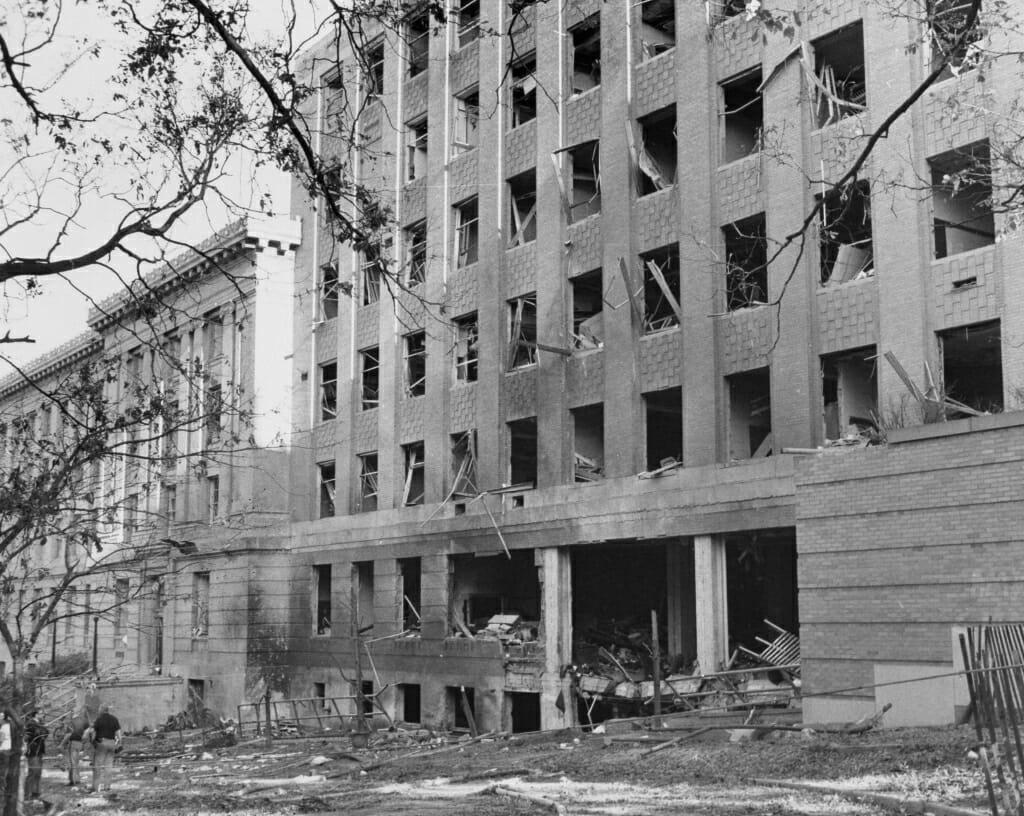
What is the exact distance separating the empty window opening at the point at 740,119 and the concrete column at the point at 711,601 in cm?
910

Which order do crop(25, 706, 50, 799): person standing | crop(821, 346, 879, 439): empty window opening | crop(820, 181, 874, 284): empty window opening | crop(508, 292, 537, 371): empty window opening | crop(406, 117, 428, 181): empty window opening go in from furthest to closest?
1. crop(406, 117, 428, 181): empty window opening
2. crop(508, 292, 537, 371): empty window opening
3. crop(820, 181, 874, 284): empty window opening
4. crop(821, 346, 879, 439): empty window opening
5. crop(25, 706, 50, 799): person standing

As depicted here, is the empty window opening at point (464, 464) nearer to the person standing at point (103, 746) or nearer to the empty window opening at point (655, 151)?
the empty window opening at point (655, 151)

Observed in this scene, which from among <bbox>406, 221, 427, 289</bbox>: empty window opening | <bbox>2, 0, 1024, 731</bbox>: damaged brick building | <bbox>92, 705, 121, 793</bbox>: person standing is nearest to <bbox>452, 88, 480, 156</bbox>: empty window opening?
<bbox>2, 0, 1024, 731</bbox>: damaged brick building

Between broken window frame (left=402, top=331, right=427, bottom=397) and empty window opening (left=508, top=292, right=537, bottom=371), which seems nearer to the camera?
empty window opening (left=508, top=292, right=537, bottom=371)

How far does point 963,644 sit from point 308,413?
1416 inches

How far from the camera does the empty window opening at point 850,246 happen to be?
25788mm

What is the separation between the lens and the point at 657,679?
2534 cm

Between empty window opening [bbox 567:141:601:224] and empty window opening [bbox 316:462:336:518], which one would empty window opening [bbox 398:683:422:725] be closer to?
empty window opening [bbox 316:462:336:518]

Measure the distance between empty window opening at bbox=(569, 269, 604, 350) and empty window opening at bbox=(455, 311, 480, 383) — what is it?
168 inches

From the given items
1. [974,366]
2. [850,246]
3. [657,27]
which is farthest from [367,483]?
[974,366]

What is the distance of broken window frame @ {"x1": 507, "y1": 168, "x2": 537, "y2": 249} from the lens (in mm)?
35250

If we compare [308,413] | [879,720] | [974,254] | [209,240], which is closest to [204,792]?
[879,720]

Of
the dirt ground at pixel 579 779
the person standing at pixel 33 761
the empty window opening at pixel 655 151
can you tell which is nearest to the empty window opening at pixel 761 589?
the dirt ground at pixel 579 779

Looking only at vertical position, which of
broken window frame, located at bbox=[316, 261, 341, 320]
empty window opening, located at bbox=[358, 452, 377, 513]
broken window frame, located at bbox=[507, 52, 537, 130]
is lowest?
empty window opening, located at bbox=[358, 452, 377, 513]
